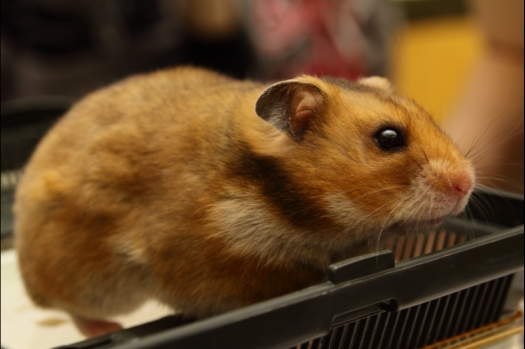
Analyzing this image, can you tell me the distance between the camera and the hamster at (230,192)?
133cm

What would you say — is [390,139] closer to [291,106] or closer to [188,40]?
[291,106]

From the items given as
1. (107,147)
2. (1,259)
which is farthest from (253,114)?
(1,259)

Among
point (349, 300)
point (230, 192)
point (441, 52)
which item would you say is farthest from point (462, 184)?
point (441, 52)

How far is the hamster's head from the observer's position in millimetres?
1312

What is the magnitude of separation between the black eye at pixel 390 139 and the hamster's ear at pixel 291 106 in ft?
0.48

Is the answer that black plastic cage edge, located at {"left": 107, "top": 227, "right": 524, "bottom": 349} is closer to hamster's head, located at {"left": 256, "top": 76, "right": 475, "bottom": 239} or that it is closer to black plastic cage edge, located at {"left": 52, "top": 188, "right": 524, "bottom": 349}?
black plastic cage edge, located at {"left": 52, "top": 188, "right": 524, "bottom": 349}

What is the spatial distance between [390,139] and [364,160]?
72 mm

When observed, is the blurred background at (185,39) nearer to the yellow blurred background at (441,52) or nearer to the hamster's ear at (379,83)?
the yellow blurred background at (441,52)

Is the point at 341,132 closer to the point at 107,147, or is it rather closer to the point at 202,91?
the point at 202,91

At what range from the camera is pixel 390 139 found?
1337 mm

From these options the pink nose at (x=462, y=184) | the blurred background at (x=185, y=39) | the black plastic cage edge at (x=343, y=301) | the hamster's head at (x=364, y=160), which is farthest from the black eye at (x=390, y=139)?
the blurred background at (x=185, y=39)

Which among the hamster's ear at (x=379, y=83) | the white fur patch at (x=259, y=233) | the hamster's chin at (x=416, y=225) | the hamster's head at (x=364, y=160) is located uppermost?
the hamster's ear at (x=379, y=83)

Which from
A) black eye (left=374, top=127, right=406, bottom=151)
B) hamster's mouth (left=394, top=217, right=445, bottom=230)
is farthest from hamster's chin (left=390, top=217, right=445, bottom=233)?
black eye (left=374, top=127, right=406, bottom=151)

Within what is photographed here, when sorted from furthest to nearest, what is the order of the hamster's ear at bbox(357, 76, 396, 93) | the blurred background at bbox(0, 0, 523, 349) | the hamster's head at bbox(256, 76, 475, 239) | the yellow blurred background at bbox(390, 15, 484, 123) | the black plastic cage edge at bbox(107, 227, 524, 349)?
the yellow blurred background at bbox(390, 15, 484, 123)
the blurred background at bbox(0, 0, 523, 349)
the hamster's ear at bbox(357, 76, 396, 93)
the hamster's head at bbox(256, 76, 475, 239)
the black plastic cage edge at bbox(107, 227, 524, 349)
